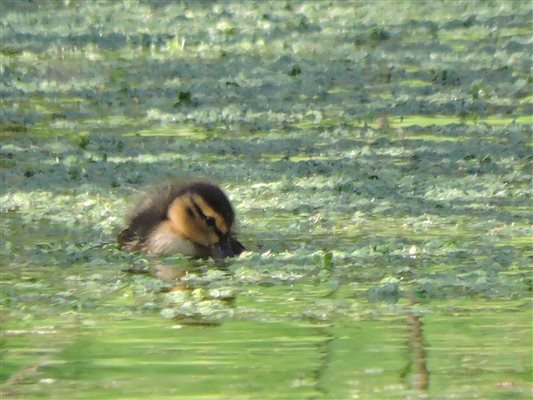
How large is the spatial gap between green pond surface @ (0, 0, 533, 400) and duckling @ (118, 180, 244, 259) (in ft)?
0.33

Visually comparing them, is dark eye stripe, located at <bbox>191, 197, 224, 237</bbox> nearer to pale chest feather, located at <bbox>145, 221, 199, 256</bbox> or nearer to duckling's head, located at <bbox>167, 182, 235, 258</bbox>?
duckling's head, located at <bbox>167, 182, 235, 258</bbox>

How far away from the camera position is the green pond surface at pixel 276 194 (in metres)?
5.59

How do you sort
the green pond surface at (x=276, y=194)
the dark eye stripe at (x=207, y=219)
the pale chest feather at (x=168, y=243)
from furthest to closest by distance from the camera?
the pale chest feather at (x=168, y=243)
the dark eye stripe at (x=207, y=219)
the green pond surface at (x=276, y=194)

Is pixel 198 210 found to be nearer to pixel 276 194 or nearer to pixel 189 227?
pixel 189 227

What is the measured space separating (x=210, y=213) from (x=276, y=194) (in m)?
0.93

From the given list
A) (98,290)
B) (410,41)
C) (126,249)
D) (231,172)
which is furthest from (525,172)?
(410,41)

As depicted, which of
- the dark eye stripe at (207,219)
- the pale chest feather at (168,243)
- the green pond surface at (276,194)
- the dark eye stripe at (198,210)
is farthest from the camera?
the dark eye stripe at (198,210)

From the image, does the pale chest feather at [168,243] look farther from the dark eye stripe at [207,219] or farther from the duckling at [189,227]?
the dark eye stripe at [207,219]

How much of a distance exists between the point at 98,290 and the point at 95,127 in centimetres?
440

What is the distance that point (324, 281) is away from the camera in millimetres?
7055

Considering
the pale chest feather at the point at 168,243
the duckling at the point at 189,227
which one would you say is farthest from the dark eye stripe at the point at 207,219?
the pale chest feather at the point at 168,243

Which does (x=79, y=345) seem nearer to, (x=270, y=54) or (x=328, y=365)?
Result: (x=328, y=365)

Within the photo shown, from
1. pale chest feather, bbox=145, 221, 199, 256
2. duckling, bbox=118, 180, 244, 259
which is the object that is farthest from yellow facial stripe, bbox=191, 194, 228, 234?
pale chest feather, bbox=145, 221, 199, 256

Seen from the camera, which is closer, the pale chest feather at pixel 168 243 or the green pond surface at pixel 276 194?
the green pond surface at pixel 276 194
